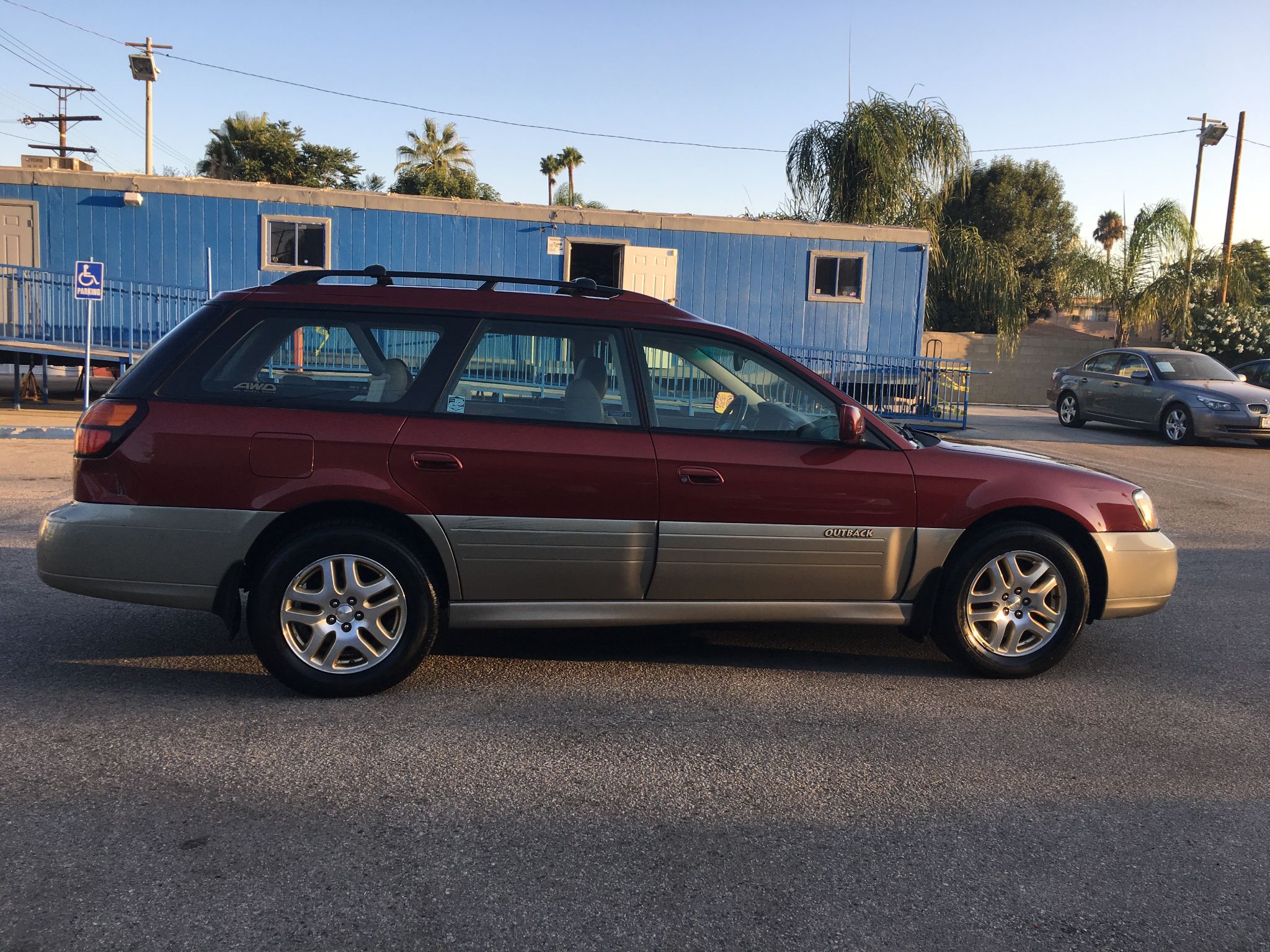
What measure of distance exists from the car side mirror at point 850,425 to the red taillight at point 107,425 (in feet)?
9.20

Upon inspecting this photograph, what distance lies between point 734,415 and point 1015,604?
4.93 ft

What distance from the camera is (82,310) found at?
17078 millimetres

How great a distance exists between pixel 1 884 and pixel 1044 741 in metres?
3.45

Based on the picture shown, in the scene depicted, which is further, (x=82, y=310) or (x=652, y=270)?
(x=652, y=270)

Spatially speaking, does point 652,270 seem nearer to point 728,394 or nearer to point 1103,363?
point 1103,363

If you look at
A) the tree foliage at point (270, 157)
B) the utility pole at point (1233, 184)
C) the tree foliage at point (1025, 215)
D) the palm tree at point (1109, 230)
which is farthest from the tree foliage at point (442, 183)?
the palm tree at point (1109, 230)

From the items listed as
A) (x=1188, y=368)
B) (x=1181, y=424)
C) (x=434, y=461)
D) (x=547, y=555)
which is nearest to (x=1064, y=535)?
(x=547, y=555)

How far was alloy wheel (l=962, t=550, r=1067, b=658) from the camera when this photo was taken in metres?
4.67

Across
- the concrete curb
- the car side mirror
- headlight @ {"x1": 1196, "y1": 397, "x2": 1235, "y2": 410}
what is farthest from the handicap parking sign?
headlight @ {"x1": 1196, "y1": 397, "x2": 1235, "y2": 410}

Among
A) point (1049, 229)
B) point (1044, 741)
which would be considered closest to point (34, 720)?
point (1044, 741)

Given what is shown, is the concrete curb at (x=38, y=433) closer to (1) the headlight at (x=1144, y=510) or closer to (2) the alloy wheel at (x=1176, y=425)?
(1) the headlight at (x=1144, y=510)

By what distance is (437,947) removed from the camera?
8.48ft

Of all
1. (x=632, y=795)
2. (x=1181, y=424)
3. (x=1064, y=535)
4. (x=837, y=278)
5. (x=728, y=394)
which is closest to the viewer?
(x=632, y=795)

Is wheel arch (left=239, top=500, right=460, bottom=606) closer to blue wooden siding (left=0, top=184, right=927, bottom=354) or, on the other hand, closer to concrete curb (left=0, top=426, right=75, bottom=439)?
concrete curb (left=0, top=426, right=75, bottom=439)
